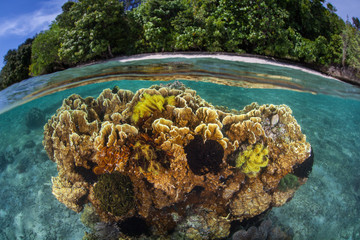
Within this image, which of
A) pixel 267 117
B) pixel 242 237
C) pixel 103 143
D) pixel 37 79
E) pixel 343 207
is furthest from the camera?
pixel 37 79

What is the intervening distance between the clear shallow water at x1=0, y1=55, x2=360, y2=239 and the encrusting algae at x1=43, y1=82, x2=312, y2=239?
0.51 meters

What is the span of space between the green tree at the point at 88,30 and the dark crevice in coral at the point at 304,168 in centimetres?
556

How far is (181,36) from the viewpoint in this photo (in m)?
6.10

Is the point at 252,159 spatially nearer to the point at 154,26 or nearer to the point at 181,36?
the point at 181,36

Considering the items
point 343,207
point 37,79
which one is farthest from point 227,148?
point 37,79

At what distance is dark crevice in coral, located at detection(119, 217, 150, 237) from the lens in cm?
331

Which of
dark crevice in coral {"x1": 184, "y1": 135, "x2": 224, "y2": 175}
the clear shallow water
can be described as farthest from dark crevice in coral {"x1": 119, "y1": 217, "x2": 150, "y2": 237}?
dark crevice in coral {"x1": 184, "y1": 135, "x2": 224, "y2": 175}

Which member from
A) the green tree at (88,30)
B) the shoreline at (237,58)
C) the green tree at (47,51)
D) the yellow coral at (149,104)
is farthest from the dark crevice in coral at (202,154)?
the green tree at (47,51)

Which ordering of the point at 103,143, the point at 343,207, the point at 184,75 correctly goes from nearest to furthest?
the point at 103,143 → the point at 343,207 → the point at 184,75

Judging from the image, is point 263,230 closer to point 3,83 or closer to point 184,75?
point 184,75

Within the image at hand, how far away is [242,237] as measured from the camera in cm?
346

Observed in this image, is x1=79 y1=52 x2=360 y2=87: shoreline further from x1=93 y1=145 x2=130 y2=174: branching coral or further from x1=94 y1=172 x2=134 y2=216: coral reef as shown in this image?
x1=94 y1=172 x2=134 y2=216: coral reef

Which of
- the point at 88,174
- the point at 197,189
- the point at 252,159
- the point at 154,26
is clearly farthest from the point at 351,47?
the point at 88,174

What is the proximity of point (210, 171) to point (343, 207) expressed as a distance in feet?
10.5
